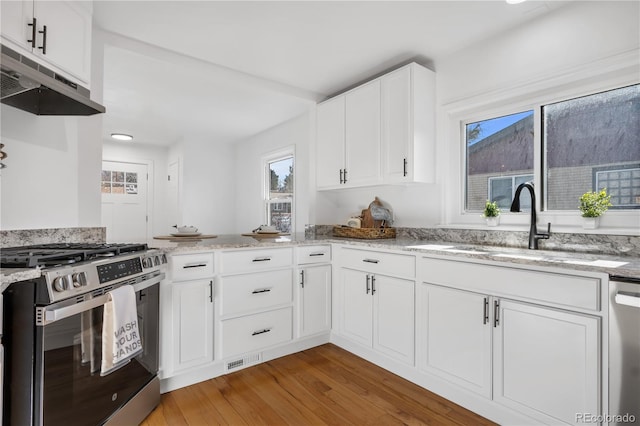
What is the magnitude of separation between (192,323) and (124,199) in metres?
4.28

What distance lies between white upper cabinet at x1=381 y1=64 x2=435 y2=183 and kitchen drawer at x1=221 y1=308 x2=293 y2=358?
139 centimetres

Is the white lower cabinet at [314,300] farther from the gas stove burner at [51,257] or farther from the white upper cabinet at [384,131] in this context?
the gas stove burner at [51,257]

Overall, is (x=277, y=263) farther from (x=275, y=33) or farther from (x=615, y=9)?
(x=615, y=9)

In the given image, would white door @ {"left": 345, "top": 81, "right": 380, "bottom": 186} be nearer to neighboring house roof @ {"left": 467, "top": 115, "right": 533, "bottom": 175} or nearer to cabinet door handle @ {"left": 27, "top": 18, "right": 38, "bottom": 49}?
neighboring house roof @ {"left": 467, "top": 115, "right": 533, "bottom": 175}

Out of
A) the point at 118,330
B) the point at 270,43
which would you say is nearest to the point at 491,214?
the point at 270,43

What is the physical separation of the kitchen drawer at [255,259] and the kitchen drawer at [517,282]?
3.38 ft

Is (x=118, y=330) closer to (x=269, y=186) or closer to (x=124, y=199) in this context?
(x=269, y=186)

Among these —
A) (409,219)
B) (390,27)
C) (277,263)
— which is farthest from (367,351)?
(390,27)

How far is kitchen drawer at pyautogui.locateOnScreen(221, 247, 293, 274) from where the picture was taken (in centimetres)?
233

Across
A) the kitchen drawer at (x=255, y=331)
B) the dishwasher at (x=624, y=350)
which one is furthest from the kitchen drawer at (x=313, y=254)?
the dishwasher at (x=624, y=350)

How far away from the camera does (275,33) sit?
234 cm

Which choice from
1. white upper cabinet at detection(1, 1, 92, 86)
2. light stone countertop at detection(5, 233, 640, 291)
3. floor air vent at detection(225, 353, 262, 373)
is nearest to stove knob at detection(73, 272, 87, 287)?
light stone countertop at detection(5, 233, 640, 291)

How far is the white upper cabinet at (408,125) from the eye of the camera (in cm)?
258

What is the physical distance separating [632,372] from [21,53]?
114 inches
